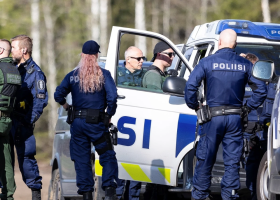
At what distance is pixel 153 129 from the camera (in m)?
5.84

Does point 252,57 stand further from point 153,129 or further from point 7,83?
point 7,83

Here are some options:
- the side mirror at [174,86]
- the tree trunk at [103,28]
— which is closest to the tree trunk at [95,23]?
the tree trunk at [103,28]

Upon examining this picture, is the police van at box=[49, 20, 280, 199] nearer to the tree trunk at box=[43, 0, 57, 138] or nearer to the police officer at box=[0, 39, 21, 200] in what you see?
the police officer at box=[0, 39, 21, 200]

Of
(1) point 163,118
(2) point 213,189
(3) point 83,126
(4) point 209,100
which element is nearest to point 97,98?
(3) point 83,126

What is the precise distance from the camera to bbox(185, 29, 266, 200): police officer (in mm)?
5277

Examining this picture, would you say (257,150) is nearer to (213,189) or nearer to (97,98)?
(213,189)

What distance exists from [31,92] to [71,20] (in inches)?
1034

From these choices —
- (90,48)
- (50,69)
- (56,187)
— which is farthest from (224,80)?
(50,69)

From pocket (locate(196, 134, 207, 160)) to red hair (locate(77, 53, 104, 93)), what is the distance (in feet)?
3.87

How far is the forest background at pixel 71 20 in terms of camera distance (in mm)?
23969

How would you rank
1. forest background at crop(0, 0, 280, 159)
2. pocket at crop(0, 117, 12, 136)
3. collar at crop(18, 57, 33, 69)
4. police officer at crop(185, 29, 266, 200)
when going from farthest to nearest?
forest background at crop(0, 0, 280, 159)
collar at crop(18, 57, 33, 69)
pocket at crop(0, 117, 12, 136)
police officer at crop(185, 29, 266, 200)

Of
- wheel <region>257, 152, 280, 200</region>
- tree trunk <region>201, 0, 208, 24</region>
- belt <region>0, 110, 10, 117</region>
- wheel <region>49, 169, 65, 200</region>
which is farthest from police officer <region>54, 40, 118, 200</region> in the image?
tree trunk <region>201, 0, 208, 24</region>

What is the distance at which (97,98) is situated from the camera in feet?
18.8

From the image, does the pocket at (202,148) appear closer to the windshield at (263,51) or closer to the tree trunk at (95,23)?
the windshield at (263,51)
